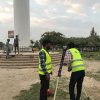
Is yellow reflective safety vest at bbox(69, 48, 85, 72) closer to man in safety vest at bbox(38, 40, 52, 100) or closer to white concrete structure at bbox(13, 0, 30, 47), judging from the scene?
man in safety vest at bbox(38, 40, 52, 100)

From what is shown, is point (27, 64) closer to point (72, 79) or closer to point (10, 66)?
point (10, 66)

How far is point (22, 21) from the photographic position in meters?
34.3

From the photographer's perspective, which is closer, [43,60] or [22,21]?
[43,60]

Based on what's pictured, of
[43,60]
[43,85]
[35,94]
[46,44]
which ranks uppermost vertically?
[46,44]

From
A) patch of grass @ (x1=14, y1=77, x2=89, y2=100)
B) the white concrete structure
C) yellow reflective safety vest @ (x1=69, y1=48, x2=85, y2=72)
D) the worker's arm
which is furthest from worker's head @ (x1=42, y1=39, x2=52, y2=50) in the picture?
the white concrete structure

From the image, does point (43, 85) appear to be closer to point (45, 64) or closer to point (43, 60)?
point (45, 64)

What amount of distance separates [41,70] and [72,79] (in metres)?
0.97

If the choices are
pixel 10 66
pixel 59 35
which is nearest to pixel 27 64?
pixel 10 66

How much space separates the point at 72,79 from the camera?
9750 mm

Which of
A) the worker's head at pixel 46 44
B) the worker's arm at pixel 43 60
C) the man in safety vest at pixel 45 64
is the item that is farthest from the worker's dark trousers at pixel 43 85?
the worker's head at pixel 46 44

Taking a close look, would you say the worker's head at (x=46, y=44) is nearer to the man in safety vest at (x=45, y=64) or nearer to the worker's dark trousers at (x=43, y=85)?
the man in safety vest at (x=45, y=64)

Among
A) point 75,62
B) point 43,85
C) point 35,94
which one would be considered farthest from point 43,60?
point 35,94

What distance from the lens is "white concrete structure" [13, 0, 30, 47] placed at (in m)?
33.9

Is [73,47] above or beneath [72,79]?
above
